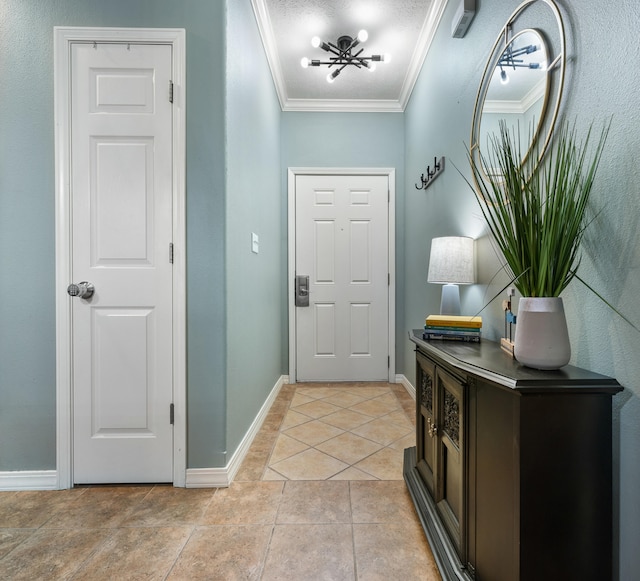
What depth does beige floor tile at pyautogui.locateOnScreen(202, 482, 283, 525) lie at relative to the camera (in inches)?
53.5

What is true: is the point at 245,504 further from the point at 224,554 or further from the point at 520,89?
the point at 520,89

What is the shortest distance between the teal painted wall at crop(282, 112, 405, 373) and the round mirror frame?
65.6 inches

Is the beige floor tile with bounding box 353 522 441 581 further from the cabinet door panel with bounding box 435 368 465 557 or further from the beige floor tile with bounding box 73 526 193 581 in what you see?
the beige floor tile with bounding box 73 526 193 581

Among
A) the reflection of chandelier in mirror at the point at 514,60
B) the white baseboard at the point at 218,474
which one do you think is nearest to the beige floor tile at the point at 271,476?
the white baseboard at the point at 218,474

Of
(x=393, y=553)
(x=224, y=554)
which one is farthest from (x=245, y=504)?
(x=393, y=553)

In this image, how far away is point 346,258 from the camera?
3.26 m

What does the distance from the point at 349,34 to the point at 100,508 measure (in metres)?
3.20

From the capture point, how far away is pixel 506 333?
1.24 meters

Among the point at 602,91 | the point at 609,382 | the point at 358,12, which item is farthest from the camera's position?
the point at 358,12

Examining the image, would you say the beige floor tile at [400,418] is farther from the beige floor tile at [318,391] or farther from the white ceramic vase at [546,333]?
the white ceramic vase at [546,333]

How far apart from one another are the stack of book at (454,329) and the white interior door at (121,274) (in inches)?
47.3

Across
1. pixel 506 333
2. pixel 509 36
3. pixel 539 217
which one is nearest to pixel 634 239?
pixel 539 217

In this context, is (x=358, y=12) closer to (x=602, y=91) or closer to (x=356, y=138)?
(x=356, y=138)

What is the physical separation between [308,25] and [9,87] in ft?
5.99
